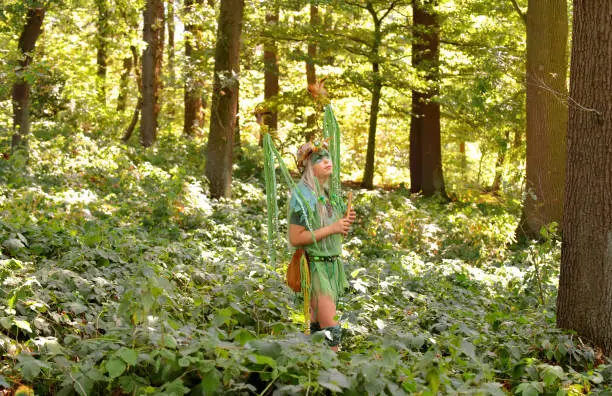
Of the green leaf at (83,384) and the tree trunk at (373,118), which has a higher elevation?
the tree trunk at (373,118)

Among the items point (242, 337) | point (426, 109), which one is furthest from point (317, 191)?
point (426, 109)

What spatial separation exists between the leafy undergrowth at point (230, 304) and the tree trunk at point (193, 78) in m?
2.58

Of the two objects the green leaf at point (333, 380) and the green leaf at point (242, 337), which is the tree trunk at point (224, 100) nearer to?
the green leaf at point (242, 337)

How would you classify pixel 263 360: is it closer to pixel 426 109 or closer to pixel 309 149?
pixel 309 149

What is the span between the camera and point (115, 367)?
355cm

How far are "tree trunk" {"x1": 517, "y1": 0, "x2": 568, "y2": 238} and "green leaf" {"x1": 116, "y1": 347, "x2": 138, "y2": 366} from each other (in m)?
11.0

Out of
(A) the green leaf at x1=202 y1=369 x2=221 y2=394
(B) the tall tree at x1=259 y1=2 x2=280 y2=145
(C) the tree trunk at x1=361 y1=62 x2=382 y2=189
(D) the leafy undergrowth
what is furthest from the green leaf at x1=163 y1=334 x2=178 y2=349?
(C) the tree trunk at x1=361 y1=62 x2=382 y2=189

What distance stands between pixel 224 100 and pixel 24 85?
4.35 metres

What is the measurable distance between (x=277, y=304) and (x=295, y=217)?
43.7 inches

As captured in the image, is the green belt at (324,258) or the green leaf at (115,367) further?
the green belt at (324,258)

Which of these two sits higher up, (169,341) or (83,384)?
(169,341)

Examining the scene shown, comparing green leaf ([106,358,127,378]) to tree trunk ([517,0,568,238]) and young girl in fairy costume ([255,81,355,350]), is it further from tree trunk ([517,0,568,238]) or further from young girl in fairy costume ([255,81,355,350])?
tree trunk ([517,0,568,238])

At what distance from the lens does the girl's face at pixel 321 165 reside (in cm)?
566

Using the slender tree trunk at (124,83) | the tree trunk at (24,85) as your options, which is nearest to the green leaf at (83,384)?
the tree trunk at (24,85)
